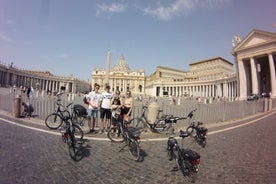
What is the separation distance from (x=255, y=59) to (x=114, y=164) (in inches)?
2056

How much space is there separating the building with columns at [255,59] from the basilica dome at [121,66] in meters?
107

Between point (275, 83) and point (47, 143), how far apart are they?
47639mm

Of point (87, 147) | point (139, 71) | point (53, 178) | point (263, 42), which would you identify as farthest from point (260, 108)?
point (139, 71)

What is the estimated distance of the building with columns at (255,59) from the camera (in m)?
39.8

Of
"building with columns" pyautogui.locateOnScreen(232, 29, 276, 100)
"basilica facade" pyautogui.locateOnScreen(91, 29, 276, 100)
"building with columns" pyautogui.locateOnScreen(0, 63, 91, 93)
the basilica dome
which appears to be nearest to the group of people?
"basilica facade" pyautogui.locateOnScreen(91, 29, 276, 100)

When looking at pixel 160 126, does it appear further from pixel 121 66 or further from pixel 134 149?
pixel 121 66

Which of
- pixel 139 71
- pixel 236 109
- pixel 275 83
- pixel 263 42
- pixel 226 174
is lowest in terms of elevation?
pixel 226 174

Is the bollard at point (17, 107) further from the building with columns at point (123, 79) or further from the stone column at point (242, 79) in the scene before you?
the building with columns at point (123, 79)

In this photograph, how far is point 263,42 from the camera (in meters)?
40.9

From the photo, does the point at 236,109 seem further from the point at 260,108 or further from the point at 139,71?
the point at 139,71

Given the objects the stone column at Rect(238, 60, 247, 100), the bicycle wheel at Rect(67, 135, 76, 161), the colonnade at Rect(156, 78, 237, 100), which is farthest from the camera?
the colonnade at Rect(156, 78, 237, 100)

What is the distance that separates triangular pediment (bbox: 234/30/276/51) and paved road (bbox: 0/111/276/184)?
147 feet

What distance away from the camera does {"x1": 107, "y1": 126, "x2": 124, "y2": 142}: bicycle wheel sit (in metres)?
6.84

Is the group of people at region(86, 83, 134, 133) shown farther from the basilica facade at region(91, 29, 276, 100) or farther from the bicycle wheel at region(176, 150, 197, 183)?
the bicycle wheel at region(176, 150, 197, 183)
